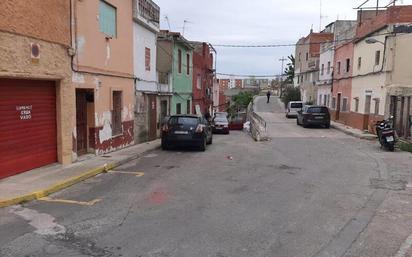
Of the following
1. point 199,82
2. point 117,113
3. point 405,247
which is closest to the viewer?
point 405,247

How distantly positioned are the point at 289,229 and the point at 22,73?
6.95m

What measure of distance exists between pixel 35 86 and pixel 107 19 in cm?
504

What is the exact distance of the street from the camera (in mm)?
5707

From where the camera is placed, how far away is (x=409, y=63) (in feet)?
75.0

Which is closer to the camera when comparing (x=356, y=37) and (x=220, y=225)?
(x=220, y=225)

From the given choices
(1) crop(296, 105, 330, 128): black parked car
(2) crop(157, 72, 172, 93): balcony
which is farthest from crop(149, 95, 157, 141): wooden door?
(1) crop(296, 105, 330, 128): black parked car

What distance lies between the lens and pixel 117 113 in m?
16.6

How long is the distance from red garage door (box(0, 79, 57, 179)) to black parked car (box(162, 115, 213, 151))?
587cm

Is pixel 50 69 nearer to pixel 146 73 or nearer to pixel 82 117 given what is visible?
pixel 82 117

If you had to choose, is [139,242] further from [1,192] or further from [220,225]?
[1,192]

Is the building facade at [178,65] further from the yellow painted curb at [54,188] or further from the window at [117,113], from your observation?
the yellow painted curb at [54,188]

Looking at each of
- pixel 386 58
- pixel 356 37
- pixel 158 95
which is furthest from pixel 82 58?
pixel 356 37

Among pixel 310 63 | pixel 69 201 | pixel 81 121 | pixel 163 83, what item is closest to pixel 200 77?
pixel 163 83

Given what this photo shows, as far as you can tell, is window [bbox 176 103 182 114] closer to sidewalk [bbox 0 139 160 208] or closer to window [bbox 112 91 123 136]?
window [bbox 112 91 123 136]
